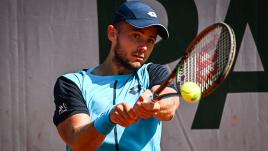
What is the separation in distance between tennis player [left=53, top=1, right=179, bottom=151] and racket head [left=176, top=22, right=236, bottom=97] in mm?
107

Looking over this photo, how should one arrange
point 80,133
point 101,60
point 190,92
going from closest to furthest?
point 190,92 < point 80,133 < point 101,60

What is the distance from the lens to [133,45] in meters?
3.09

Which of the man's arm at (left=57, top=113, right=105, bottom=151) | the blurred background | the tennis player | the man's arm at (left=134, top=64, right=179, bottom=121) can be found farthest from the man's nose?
the blurred background

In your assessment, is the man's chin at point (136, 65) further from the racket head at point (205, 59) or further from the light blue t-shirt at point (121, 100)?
the racket head at point (205, 59)

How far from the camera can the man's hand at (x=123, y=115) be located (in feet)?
8.87

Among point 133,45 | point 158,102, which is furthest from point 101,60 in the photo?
point 158,102

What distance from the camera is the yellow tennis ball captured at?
281 cm

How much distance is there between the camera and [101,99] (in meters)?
3.06

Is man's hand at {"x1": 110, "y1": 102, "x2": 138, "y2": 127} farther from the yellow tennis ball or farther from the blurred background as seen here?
the blurred background

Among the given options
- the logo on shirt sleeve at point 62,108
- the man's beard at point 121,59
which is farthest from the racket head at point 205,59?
the logo on shirt sleeve at point 62,108

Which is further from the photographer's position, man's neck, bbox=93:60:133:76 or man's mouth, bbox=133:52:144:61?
man's neck, bbox=93:60:133:76

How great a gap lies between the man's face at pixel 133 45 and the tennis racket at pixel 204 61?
17cm

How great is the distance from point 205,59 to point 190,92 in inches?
14.0

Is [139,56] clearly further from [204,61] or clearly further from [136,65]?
[204,61]
